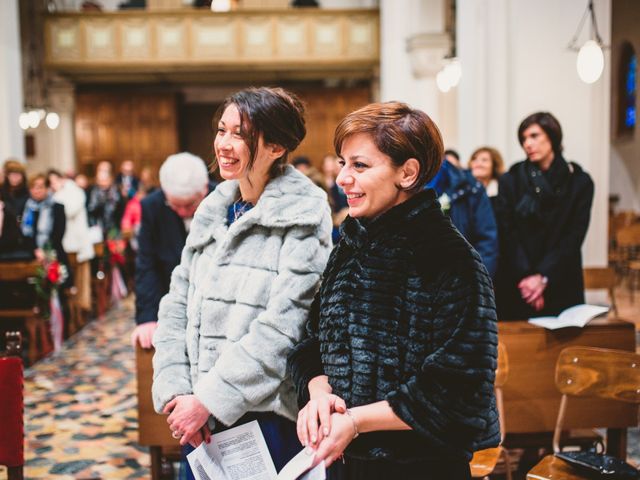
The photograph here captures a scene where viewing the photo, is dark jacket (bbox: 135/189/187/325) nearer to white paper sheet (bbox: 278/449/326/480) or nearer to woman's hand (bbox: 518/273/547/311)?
white paper sheet (bbox: 278/449/326/480)

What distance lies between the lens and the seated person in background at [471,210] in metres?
4.20

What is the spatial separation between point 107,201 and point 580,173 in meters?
8.69

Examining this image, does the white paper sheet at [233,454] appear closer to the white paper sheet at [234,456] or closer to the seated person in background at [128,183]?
the white paper sheet at [234,456]

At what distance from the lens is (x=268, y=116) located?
6.83 feet

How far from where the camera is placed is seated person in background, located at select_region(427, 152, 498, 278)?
420 cm

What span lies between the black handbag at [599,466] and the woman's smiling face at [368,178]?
1.70 m

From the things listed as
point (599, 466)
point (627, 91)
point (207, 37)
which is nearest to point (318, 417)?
point (599, 466)

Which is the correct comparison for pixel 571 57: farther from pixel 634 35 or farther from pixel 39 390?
pixel 634 35

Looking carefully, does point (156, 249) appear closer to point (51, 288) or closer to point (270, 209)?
point (270, 209)

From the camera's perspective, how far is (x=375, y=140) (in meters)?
1.66

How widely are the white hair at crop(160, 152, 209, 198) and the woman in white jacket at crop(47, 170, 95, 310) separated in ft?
18.6

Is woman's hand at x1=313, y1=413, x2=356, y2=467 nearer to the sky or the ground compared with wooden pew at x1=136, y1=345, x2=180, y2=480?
nearer to the sky

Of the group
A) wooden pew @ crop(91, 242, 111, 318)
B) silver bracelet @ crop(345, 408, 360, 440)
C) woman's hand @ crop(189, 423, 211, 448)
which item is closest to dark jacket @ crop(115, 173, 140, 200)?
wooden pew @ crop(91, 242, 111, 318)

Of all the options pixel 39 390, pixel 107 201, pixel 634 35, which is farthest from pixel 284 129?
pixel 634 35
